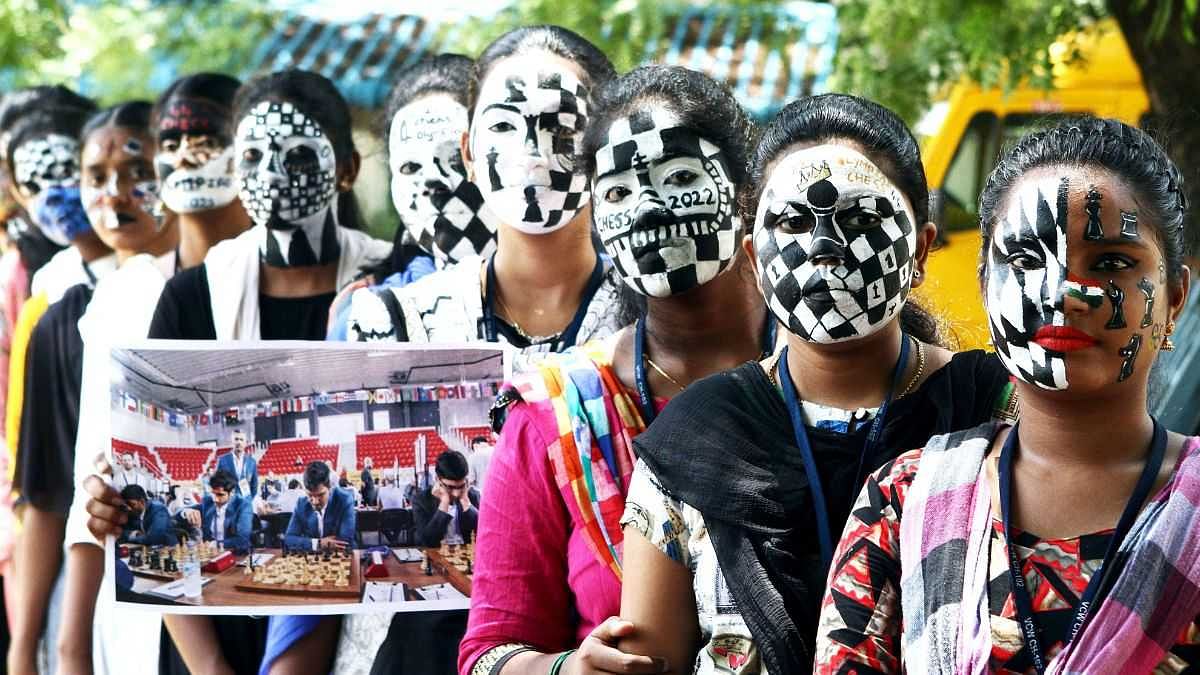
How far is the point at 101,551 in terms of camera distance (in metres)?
4.82

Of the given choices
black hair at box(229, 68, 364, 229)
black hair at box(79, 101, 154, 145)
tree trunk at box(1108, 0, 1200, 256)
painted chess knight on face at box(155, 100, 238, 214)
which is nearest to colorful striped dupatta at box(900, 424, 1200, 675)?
black hair at box(229, 68, 364, 229)

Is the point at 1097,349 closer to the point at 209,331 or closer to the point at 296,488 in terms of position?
the point at 296,488

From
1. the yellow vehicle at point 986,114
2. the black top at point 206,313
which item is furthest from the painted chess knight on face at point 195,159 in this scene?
the yellow vehicle at point 986,114

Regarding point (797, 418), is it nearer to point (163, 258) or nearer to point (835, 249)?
point (835, 249)

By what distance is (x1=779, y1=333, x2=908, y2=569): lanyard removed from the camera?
2641mm

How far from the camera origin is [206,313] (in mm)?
4527

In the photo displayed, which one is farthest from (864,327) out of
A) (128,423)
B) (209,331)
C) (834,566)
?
(209,331)

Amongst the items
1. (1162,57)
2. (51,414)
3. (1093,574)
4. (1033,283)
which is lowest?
(1093,574)

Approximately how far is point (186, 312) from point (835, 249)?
2377 millimetres

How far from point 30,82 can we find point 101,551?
743 centimetres

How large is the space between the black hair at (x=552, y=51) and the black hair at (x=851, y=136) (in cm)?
104

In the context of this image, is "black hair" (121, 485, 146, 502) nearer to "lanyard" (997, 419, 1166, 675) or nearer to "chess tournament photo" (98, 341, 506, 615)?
"chess tournament photo" (98, 341, 506, 615)

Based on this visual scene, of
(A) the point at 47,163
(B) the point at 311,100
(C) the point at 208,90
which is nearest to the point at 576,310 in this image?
(B) the point at 311,100

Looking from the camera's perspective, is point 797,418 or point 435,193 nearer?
point 797,418
